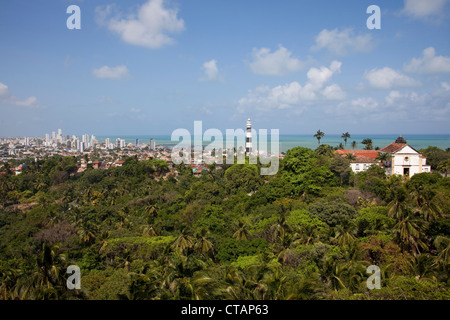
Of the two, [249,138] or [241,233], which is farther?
[249,138]

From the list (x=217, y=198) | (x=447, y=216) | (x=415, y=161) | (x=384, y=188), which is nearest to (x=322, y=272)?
(x=447, y=216)

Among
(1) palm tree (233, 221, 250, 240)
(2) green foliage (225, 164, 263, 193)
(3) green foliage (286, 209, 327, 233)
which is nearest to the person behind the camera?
(3) green foliage (286, 209, 327, 233)

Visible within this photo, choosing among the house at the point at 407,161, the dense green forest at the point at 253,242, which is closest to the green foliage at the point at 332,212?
the dense green forest at the point at 253,242

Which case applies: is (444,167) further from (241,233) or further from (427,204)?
(241,233)

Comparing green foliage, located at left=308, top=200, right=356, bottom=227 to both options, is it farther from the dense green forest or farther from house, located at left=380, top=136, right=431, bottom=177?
house, located at left=380, top=136, right=431, bottom=177

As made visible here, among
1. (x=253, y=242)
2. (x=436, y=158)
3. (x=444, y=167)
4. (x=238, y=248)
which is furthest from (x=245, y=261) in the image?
(x=436, y=158)

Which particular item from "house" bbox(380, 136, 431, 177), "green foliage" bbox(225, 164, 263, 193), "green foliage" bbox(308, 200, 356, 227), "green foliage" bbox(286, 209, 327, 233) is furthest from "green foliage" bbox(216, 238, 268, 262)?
"house" bbox(380, 136, 431, 177)

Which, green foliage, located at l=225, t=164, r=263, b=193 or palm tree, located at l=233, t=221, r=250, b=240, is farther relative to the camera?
green foliage, located at l=225, t=164, r=263, b=193

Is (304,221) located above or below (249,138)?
below
